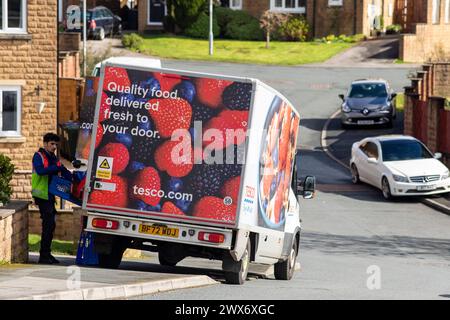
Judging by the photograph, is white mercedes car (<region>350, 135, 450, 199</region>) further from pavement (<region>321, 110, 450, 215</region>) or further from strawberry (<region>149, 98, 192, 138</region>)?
strawberry (<region>149, 98, 192, 138</region>)

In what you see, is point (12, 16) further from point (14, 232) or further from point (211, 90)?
point (211, 90)

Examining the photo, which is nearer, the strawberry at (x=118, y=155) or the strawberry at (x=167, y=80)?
the strawberry at (x=167, y=80)

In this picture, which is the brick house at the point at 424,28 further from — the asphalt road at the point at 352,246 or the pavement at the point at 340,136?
the asphalt road at the point at 352,246

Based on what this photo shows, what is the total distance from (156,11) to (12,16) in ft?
116

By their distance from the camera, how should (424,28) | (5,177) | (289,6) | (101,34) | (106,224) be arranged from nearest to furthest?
(106,224) → (5,177) → (424,28) → (101,34) → (289,6)

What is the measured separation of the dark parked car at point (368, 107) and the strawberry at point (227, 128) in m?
30.2

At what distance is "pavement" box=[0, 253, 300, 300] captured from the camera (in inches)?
571

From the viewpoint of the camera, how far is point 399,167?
3469 centimetres

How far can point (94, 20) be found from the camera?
66188mm

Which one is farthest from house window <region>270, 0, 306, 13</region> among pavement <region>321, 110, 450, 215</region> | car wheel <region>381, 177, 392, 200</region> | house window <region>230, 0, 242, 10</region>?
car wheel <region>381, 177, 392, 200</region>

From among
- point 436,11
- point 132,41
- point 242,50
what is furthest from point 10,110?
point 436,11

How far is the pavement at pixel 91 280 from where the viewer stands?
47.5 ft

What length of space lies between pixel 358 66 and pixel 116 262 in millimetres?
43246

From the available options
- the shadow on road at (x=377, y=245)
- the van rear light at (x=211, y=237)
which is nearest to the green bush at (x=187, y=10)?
the shadow on road at (x=377, y=245)
